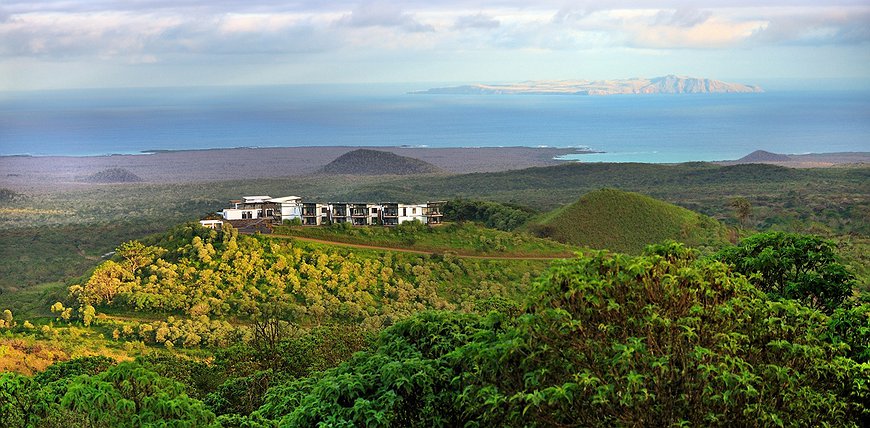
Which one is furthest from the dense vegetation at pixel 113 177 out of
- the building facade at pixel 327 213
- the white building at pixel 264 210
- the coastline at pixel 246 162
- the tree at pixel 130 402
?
the tree at pixel 130 402

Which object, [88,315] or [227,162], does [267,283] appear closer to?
[88,315]

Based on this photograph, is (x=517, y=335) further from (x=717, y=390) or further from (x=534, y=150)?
(x=534, y=150)

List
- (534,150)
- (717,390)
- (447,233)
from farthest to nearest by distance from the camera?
(534,150) < (447,233) < (717,390)

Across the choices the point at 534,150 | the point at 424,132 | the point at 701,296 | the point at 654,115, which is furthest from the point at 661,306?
the point at 654,115

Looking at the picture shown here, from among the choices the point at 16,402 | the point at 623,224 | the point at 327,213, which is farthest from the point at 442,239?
the point at 16,402

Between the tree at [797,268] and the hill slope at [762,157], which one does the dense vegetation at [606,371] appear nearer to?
the tree at [797,268]
